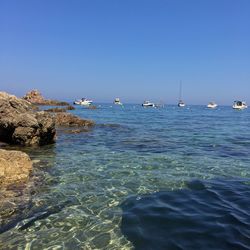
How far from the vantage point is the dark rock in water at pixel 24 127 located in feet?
69.9

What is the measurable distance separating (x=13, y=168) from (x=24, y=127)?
28.2 feet

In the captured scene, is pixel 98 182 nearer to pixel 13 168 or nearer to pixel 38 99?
pixel 13 168

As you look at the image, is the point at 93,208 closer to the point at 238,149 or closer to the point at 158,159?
the point at 158,159

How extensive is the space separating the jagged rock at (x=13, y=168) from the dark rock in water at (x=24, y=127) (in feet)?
24.0

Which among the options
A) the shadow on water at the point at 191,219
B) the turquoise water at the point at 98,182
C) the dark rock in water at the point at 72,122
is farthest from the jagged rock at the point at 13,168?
the dark rock in water at the point at 72,122

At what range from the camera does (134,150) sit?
20.8m

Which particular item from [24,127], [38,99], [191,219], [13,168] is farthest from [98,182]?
[38,99]

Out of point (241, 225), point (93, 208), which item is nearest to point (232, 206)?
point (241, 225)

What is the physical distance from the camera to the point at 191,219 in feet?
30.1

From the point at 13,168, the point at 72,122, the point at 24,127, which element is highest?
the point at 24,127

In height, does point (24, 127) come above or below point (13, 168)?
above

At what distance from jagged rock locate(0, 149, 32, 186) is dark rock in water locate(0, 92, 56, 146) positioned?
7.32 m

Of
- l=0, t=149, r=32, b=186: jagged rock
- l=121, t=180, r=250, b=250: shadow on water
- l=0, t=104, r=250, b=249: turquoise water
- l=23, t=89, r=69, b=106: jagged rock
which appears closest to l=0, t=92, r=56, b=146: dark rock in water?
l=0, t=104, r=250, b=249: turquoise water

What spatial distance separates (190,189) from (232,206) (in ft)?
6.75
